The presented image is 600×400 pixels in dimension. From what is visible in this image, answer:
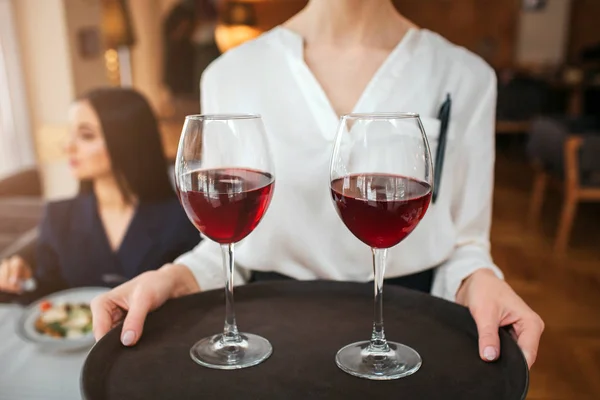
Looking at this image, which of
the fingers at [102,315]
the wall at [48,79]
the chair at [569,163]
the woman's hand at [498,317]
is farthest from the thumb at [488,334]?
the chair at [569,163]

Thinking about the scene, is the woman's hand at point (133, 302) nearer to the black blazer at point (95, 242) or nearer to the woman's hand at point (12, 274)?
the black blazer at point (95, 242)

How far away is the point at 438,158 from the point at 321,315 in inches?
10.4

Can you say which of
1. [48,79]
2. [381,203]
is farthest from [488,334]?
[48,79]

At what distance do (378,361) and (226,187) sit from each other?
0.20m

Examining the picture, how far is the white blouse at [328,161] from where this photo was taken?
2.47 ft

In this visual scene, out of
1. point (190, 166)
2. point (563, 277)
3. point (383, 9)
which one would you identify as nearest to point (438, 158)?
point (383, 9)

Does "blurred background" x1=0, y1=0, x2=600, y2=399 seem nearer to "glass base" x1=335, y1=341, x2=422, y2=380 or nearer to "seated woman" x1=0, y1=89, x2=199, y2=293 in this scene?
"seated woman" x1=0, y1=89, x2=199, y2=293

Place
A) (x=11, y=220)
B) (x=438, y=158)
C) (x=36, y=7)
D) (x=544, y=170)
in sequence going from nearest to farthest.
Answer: (x=438, y=158) < (x=11, y=220) < (x=36, y=7) < (x=544, y=170)

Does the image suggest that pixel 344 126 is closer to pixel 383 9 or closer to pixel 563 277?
pixel 383 9

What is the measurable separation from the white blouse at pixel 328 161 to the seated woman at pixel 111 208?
99 centimetres

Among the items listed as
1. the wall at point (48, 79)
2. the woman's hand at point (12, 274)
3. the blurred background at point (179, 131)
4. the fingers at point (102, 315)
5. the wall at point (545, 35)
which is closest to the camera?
the fingers at point (102, 315)

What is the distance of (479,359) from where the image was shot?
519mm

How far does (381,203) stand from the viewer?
50 cm

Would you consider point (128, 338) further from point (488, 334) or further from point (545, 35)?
point (545, 35)
